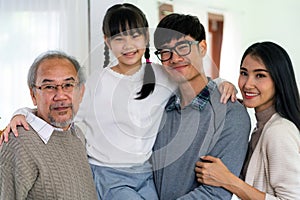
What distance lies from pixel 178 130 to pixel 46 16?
1.82m

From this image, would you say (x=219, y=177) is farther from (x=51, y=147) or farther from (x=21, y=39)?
(x=21, y=39)

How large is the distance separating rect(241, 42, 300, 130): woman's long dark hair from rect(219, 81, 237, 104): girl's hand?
14cm

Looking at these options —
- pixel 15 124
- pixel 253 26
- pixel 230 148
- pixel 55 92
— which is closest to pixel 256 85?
pixel 230 148

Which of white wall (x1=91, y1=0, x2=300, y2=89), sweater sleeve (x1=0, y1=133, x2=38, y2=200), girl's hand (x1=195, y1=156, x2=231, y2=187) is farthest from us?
white wall (x1=91, y1=0, x2=300, y2=89)

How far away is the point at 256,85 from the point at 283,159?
0.85ft

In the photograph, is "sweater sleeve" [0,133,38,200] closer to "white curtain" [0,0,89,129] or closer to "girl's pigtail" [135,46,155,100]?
"girl's pigtail" [135,46,155,100]

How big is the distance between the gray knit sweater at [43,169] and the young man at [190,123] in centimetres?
25

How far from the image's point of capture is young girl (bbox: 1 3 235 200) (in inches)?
53.9

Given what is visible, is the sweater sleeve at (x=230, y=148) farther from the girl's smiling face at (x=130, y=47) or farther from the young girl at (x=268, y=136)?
the girl's smiling face at (x=130, y=47)

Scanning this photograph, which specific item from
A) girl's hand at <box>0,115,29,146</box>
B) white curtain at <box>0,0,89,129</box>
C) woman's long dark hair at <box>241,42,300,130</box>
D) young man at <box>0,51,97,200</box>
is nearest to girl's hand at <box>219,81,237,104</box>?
woman's long dark hair at <box>241,42,300,130</box>

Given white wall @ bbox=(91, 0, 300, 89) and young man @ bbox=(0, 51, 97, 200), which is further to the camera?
white wall @ bbox=(91, 0, 300, 89)

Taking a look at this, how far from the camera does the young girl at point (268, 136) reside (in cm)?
134

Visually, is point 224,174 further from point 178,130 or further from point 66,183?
point 66,183

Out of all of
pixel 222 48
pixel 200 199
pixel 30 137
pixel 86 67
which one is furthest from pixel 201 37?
pixel 222 48
